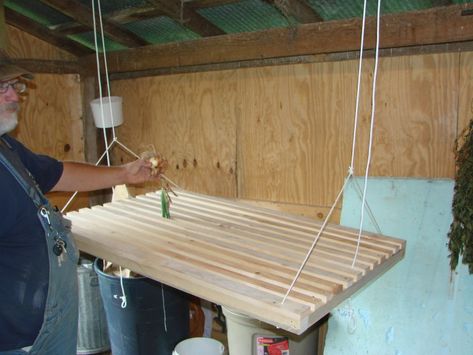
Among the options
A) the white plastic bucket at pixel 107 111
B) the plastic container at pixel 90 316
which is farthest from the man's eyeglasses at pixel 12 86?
the plastic container at pixel 90 316

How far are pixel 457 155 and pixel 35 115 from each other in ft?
9.26

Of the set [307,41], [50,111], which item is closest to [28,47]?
[50,111]

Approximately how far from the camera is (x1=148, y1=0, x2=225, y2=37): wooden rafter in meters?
2.47

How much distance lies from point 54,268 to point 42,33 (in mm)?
2177

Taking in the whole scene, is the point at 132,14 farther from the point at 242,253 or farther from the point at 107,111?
the point at 242,253

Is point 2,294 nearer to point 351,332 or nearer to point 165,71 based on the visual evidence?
point 351,332

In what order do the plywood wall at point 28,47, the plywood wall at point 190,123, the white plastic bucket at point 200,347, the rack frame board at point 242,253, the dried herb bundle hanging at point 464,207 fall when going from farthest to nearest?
the plywood wall at point 28,47 < the plywood wall at point 190,123 < the white plastic bucket at point 200,347 < the dried herb bundle hanging at point 464,207 < the rack frame board at point 242,253

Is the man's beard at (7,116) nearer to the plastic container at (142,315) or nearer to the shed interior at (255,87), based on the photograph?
the shed interior at (255,87)

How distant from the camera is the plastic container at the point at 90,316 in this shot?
3.18 metres

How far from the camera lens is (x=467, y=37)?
6.63 ft

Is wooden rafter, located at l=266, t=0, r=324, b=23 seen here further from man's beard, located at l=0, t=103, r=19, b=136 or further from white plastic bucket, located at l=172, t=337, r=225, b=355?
white plastic bucket, located at l=172, t=337, r=225, b=355

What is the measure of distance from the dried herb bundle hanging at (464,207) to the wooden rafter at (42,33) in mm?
2695

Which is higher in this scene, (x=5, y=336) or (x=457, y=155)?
(x=457, y=155)

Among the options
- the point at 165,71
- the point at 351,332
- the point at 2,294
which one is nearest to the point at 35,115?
the point at 165,71
